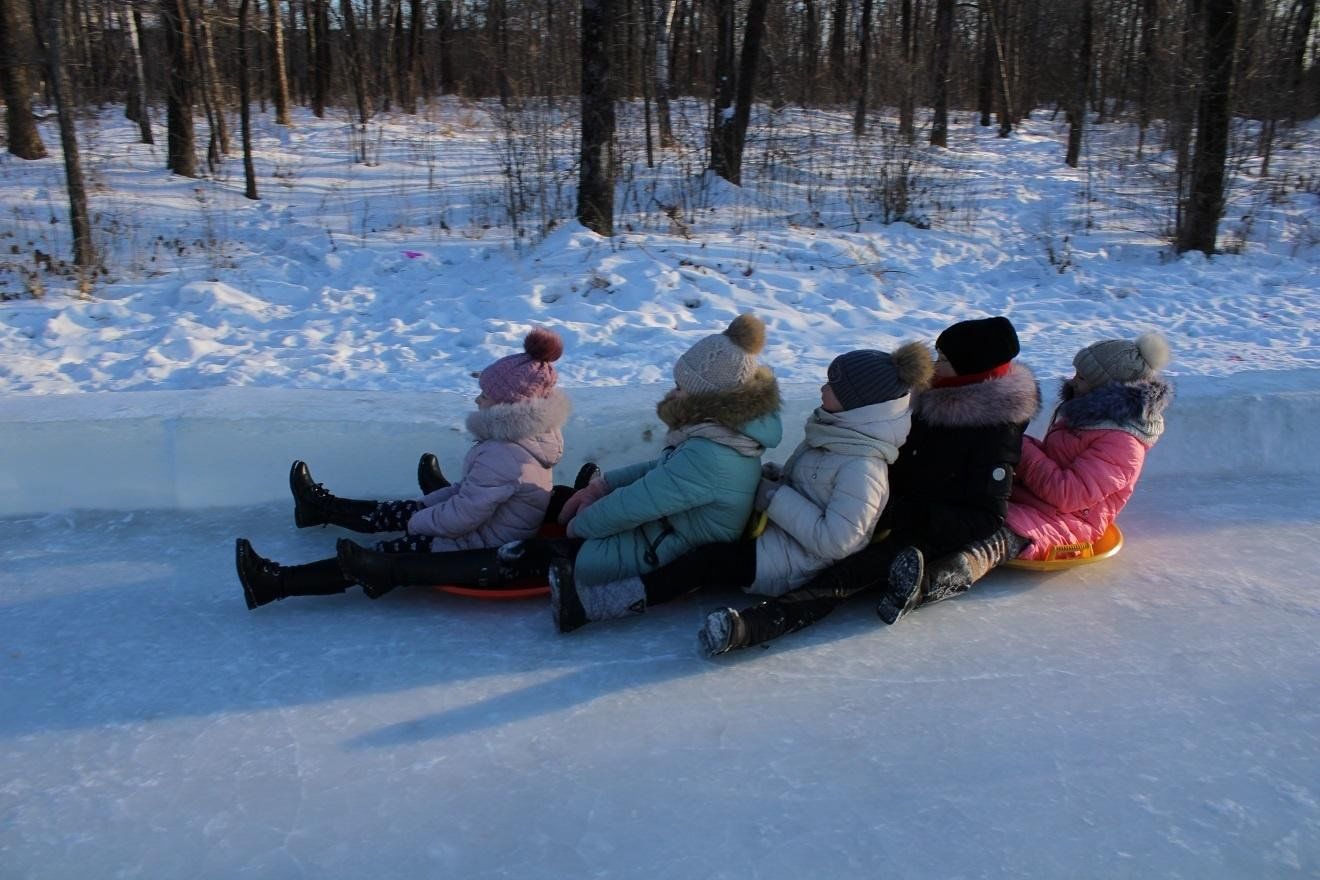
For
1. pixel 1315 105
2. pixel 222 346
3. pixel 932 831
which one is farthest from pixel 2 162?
pixel 1315 105

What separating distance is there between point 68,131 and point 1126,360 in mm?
6653

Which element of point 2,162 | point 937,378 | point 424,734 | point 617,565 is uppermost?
point 2,162

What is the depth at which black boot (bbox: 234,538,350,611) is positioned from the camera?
8.82ft

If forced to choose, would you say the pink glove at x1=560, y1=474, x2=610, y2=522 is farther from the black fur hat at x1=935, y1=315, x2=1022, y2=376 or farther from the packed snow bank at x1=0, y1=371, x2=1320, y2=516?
the black fur hat at x1=935, y1=315, x2=1022, y2=376

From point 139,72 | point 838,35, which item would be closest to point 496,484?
point 139,72

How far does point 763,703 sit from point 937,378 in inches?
42.8

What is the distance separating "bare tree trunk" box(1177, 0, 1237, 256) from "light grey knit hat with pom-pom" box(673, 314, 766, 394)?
22.5 feet

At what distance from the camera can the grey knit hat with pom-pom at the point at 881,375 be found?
249 cm

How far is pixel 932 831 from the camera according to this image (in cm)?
187

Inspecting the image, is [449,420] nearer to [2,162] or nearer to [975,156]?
[2,162]

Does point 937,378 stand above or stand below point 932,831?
above

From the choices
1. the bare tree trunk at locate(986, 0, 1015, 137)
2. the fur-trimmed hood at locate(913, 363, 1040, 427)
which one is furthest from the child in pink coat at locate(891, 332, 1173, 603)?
the bare tree trunk at locate(986, 0, 1015, 137)

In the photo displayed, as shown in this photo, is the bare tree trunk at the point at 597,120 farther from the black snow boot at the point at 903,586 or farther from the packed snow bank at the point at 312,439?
the black snow boot at the point at 903,586

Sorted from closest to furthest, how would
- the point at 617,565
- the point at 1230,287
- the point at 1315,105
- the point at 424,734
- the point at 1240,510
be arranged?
1. the point at 424,734
2. the point at 617,565
3. the point at 1240,510
4. the point at 1230,287
5. the point at 1315,105
